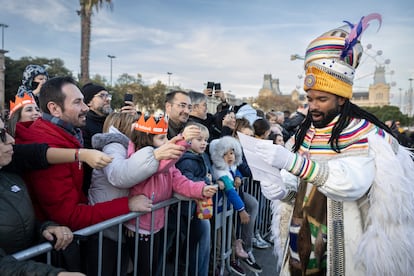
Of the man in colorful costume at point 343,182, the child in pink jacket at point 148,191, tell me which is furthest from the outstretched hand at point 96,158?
the man in colorful costume at point 343,182

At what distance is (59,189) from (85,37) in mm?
14205

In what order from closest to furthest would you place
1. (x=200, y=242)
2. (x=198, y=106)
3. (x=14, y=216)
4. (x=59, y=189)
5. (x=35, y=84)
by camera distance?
(x=14, y=216) < (x=59, y=189) < (x=200, y=242) < (x=35, y=84) < (x=198, y=106)

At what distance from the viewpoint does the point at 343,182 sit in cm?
179

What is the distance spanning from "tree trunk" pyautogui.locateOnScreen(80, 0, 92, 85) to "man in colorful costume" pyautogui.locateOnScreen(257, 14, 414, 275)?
14233 millimetres

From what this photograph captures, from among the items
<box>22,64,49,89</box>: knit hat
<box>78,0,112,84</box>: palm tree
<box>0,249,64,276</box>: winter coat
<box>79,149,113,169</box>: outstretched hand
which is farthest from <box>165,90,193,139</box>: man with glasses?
<box>78,0,112,84</box>: palm tree

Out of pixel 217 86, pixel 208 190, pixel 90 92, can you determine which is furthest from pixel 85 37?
pixel 208 190

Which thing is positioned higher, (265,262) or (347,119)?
(347,119)

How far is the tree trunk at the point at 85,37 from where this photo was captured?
14617 millimetres

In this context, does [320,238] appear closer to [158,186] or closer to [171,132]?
[158,186]

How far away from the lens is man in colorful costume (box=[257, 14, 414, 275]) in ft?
6.10

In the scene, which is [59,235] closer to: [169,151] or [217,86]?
[169,151]

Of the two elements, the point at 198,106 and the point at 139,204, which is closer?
the point at 139,204

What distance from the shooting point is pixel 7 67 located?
27297 mm

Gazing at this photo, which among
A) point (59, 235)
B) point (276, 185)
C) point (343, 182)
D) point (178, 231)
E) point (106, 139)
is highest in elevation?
point (106, 139)
